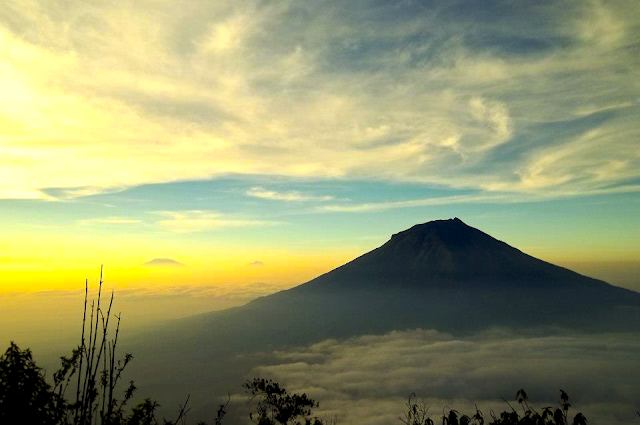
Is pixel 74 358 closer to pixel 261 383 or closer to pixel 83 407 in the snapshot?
pixel 83 407

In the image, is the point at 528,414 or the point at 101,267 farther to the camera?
the point at 528,414

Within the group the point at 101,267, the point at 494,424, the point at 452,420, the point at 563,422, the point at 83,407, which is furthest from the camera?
the point at 494,424

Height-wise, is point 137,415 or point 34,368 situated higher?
point 34,368

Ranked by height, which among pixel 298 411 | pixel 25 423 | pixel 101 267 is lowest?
pixel 298 411

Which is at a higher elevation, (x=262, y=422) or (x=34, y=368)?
(x=34, y=368)

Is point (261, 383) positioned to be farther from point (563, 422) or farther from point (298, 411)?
point (563, 422)

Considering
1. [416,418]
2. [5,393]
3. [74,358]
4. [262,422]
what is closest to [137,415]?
[74,358]

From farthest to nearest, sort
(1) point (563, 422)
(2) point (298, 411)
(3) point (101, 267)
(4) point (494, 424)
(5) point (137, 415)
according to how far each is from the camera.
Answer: (2) point (298, 411) → (5) point (137, 415) → (4) point (494, 424) → (1) point (563, 422) → (3) point (101, 267)

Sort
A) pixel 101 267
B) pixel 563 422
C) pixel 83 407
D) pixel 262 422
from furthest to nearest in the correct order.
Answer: pixel 262 422, pixel 563 422, pixel 101 267, pixel 83 407

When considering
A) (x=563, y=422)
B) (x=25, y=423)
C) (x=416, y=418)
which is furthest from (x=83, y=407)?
(x=563, y=422)
